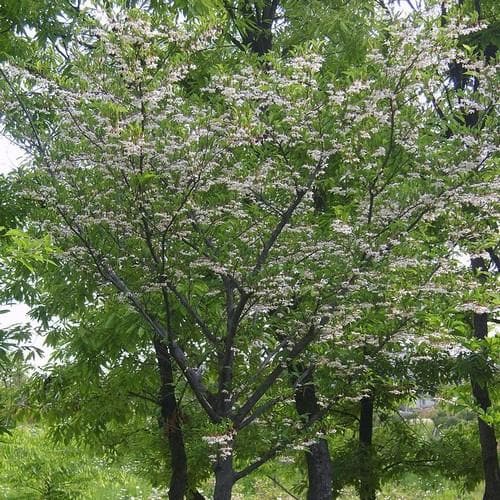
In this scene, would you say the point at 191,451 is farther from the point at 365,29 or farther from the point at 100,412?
the point at 365,29

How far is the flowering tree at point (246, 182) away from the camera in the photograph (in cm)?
600

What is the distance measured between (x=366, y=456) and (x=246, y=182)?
268 inches

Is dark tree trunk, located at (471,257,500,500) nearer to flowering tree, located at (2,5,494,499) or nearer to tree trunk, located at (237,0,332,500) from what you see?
tree trunk, located at (237,0,332,500)

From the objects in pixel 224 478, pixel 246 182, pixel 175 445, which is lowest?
pixel 224 478

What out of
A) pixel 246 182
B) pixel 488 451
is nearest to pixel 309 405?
pixel 488 451

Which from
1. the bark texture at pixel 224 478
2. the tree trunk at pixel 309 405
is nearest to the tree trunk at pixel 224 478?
the bark texture at pixel 224 478

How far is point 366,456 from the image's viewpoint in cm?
1120

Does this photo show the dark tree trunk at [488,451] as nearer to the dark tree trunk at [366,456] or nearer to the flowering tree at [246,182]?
the dark tree trunk at [366,456]

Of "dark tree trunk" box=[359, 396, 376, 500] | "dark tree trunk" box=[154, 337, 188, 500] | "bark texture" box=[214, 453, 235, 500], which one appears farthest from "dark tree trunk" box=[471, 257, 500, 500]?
"bark texture" box=[214, 453, 235, 500]

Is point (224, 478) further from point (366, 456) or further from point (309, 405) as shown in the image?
point (366, 456)

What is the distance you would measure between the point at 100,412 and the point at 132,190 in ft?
15.3

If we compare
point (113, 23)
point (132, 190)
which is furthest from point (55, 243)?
point (113, 23)

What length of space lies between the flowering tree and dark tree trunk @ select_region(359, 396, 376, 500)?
3.98 metres

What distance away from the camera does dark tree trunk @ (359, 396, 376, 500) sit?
11.1 metres
